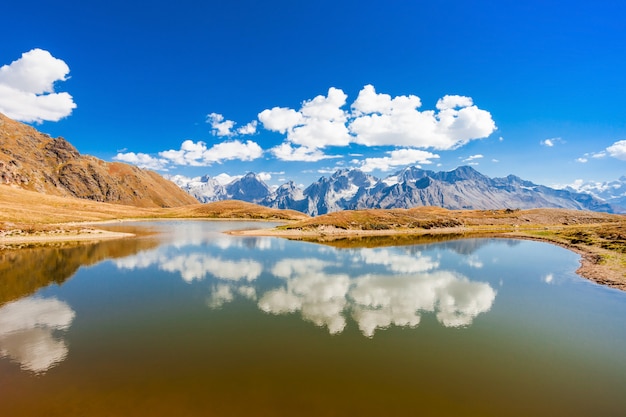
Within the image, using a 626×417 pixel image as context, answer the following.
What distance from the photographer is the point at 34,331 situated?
Answer: 91.8 feet

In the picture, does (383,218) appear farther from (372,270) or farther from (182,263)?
(182,263)

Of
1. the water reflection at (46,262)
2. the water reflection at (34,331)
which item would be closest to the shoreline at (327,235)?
the water reflection at (46,262)

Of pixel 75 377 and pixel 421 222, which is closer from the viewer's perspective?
pixel 75 377

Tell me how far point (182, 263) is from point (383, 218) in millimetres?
116831

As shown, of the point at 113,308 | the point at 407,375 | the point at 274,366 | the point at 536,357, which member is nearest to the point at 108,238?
the point at 113,308

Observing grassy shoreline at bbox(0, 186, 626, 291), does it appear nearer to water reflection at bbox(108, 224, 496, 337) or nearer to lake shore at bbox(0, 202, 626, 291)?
lake shore at bbox(0, 202, 626, 291)

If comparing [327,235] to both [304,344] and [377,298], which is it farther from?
[304,344]

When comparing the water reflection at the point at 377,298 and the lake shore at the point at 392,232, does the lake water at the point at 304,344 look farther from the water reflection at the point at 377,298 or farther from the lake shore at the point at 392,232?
the lake shore at the point at 392,232

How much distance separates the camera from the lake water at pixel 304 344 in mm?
18328

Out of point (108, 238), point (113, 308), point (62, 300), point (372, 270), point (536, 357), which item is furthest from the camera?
point (108, 238)

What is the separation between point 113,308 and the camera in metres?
34.5

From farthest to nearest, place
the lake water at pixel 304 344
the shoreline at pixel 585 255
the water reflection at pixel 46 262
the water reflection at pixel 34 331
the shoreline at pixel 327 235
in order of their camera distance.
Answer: the shoreline at pixel 327 235, the shoreline at pixel 585 255, the water reflection at pixel 46 262, the water reflection at pixel 34 331, the lake water at pixel 304 344

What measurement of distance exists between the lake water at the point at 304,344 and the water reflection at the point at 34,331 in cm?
18

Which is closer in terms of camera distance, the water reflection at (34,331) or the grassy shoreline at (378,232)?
the water reflection at (34,331)
